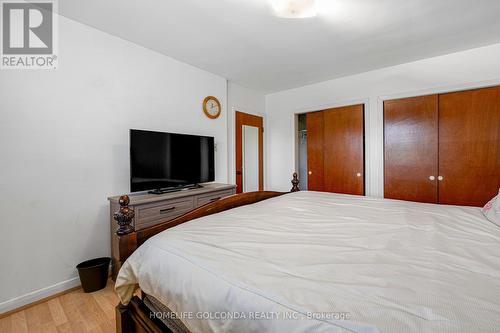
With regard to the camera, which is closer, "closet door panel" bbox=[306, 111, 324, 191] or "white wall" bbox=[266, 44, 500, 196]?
"white wall" bbox=[266, 44, 500, 196]

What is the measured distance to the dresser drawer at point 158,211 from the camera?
2035 millimetres

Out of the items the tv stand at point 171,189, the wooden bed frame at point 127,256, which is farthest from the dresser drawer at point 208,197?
the wooden bed frame at point 127,256

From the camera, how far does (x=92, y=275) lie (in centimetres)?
200

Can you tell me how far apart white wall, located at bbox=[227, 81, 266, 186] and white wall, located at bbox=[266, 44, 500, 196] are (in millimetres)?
452

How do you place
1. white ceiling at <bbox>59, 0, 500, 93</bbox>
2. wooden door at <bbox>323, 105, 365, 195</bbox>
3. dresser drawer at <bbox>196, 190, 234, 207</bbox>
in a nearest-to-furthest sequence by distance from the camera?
white ceiling at <bbox>59, 0, 500, 93</bbox> → dresser drawer at <bbox>196, 190, 234, 207</bbox> → wooden door at <bbox>323, 105, 365, 195</bbox>

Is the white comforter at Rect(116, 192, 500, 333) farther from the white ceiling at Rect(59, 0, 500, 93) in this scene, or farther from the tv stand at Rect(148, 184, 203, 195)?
the white ceiling at Rect(59, 0, 500, 93)

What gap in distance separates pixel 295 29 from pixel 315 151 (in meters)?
2.18

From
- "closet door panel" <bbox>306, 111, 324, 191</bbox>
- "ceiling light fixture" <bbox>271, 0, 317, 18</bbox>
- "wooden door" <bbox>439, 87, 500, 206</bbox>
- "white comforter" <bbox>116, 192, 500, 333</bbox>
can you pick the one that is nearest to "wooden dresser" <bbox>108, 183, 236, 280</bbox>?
"white comforter" <bbox>116, 192, 500, 333</bbox>

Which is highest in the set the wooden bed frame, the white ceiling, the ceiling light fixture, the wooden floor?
the white ceiling

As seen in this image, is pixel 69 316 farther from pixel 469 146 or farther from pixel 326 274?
pixel 469 146

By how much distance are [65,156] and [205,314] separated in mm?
2024

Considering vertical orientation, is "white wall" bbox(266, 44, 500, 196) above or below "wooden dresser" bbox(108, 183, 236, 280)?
above

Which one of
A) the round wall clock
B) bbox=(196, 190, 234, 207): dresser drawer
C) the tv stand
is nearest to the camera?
the tv stand

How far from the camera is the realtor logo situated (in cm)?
178
